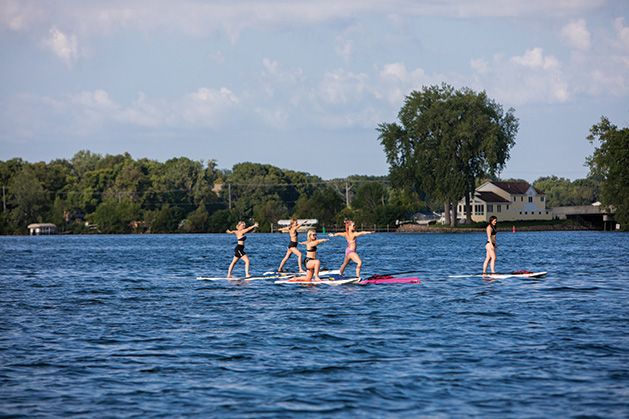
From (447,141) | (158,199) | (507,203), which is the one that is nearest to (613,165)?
(447,141)

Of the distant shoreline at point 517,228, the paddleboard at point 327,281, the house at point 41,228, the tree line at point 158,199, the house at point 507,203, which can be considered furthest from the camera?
the house at point 41,228

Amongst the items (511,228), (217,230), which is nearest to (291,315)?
(511,228)

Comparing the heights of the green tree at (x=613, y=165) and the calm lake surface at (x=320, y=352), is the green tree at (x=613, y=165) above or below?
above

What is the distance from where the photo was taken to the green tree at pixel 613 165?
9294cm

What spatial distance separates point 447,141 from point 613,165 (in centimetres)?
2192

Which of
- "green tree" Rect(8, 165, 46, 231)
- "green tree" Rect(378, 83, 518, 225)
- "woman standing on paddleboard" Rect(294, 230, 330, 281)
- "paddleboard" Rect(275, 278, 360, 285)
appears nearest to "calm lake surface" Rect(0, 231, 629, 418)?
"paddleboard" Rect(275, 278, 360, 285)

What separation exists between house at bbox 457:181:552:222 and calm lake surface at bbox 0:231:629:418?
103m

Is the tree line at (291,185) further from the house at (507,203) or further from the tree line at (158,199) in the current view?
the house at (507,203)

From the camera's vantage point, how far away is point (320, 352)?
1460cm

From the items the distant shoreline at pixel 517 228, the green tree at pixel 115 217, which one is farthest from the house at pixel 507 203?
the green tree at pixel 115 217

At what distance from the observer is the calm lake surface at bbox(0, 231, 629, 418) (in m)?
10.9

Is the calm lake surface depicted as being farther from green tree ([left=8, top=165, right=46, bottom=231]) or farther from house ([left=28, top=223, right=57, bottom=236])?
green tree ([left=8, top=165, right=46, bottom=231])

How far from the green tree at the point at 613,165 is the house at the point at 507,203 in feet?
102

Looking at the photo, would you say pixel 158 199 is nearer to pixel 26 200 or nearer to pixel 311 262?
pixel 26 200
